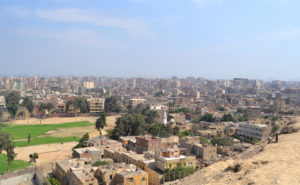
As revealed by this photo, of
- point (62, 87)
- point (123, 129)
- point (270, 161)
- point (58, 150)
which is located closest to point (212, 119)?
point (123, 129)

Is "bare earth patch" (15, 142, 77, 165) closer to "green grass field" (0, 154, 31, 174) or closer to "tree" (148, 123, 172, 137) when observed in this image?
"green grass field" (0, 154, 31, 174)

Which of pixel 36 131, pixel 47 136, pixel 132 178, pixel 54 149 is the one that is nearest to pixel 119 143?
pixel 54 149

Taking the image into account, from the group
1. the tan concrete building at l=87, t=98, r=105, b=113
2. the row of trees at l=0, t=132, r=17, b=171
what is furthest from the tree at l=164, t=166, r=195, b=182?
the tan concrete building at l=87, t=98, r=105, b=113

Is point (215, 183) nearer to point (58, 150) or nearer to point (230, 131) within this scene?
point (58, 150)

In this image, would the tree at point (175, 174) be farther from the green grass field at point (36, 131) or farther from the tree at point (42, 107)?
the tree at point (42, 107)

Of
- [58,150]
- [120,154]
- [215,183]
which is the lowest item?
[58,150]
